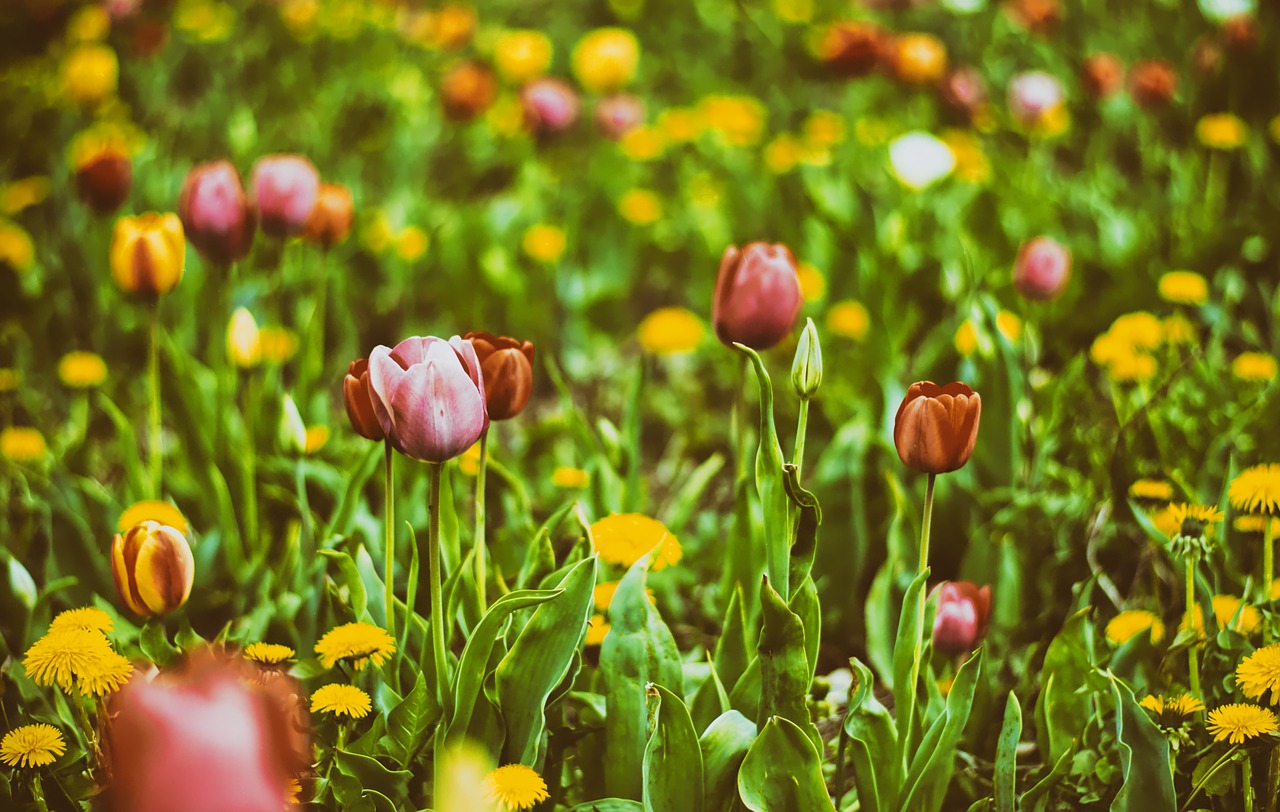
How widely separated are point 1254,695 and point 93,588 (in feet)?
4.86

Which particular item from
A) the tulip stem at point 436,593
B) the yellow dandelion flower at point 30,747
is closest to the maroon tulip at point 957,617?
the tulip stem at point 436,593

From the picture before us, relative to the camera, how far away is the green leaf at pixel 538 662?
1040 mm

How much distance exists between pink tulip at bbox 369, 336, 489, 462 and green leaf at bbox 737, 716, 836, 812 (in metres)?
0.41

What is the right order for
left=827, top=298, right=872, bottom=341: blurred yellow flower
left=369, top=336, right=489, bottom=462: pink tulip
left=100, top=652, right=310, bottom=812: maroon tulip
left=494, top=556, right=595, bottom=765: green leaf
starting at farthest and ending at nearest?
left=827, top=298, right=872, bottom=341: blurred yellow flower → left=494, top=556, right=595, bottom=765: green leaf → left=369, top=336, right=489, bottom=462: pink tulip → left=100, top=652, right=310, bottom=812: maroon tulip

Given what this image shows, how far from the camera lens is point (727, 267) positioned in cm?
129

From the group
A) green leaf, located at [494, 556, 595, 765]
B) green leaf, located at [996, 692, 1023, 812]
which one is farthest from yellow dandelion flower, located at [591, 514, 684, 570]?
green leaf, located at [996, 692, 1023, 812]

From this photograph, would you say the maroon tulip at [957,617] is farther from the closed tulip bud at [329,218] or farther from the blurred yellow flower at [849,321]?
the closed tulip bud at [329,218]

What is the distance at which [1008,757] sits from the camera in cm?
104

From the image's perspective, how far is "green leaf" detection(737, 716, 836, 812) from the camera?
0.98 meters

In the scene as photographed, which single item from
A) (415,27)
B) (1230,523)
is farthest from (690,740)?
(415,27)

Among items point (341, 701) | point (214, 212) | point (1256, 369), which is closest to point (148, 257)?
point (214, 212)

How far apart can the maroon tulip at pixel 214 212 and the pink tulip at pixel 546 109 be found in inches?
46.2

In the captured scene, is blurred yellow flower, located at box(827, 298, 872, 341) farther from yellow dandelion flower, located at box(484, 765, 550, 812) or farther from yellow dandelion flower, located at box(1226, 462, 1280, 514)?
yellow dandelion flower, located at box(484, 765, 550, 812)

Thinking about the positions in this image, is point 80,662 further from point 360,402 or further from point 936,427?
point 936,427
